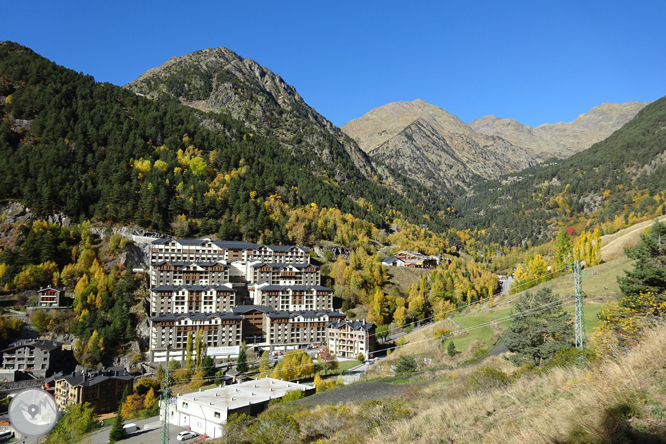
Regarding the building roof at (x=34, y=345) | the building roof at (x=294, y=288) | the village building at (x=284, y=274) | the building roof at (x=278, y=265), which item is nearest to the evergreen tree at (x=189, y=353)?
the building roof at (x=294, y=288)

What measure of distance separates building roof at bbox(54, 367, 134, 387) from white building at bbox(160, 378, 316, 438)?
1587cm

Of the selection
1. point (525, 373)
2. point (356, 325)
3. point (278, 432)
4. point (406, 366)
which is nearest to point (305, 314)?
point (356, 325)

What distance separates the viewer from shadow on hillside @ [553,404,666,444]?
26.8 feet

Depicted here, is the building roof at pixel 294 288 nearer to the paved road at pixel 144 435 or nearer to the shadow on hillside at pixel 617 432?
the paved road at pixel 144 435

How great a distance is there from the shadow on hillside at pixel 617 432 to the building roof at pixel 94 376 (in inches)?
2592

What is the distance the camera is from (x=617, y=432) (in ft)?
27.9

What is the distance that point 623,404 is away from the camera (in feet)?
30.5

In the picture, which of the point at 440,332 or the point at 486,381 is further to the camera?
the point at 440,332

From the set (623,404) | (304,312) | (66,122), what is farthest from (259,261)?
(623,404)

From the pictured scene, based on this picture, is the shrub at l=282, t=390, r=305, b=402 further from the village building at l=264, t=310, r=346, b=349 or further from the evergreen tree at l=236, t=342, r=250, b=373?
the village building at l=264, t=310, r=346, b=349

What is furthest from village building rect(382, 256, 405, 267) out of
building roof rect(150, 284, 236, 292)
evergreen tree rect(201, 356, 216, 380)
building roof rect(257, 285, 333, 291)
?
evergreen tree rect(201, 356, 216, 380)

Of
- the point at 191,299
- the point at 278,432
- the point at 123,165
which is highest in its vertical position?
the point at 123,165

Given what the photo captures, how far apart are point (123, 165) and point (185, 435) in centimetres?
9672

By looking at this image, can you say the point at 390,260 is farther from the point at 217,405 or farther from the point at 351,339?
the point at 217,405
